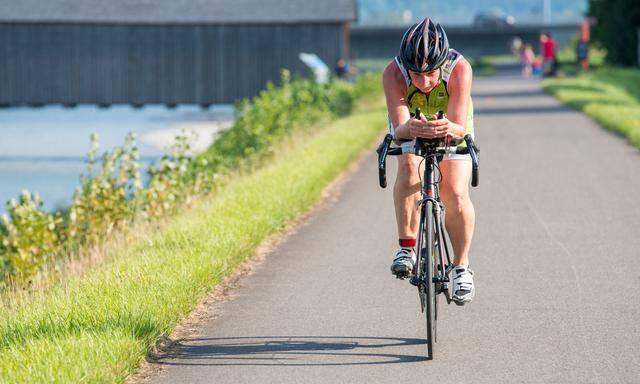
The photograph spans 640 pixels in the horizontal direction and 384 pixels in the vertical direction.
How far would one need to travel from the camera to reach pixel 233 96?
49.7 meters

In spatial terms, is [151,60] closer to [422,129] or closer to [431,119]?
[431,119]

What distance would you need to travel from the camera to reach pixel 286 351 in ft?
21.1

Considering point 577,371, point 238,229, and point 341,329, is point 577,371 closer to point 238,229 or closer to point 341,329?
point 341,329

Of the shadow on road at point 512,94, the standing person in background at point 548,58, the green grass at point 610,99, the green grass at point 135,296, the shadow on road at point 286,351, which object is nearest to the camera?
the green grass at point 135,296

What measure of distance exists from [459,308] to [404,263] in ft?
3.83

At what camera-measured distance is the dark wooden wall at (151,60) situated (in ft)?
161

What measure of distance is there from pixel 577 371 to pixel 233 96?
146ft


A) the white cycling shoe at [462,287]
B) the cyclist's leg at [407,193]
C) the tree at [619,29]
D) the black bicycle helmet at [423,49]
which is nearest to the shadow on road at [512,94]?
the tree at [619,29]

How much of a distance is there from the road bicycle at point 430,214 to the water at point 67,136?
17.4m

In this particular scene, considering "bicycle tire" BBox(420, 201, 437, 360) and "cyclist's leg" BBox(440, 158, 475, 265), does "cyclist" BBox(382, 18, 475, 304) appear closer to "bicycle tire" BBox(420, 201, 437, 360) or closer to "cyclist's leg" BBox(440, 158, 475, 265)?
"cyclist's leg" BBox(440, 158, 475, 265)

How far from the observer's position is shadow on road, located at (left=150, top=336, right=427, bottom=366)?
620cm

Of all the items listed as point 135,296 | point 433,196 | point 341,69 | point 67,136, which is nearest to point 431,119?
point 433,196

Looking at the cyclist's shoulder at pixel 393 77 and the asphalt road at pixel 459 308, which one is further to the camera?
the cyclist's shoulder at pixel 393 77

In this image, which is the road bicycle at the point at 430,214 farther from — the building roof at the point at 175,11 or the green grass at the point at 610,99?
the building roof at the point at 175,11
